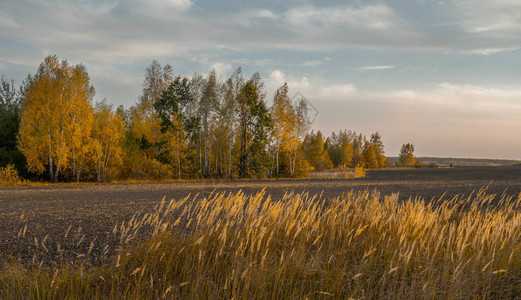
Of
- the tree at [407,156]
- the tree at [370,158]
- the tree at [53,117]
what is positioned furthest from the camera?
the tree at [407,156]

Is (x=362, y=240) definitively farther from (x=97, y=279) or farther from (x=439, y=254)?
(x=97, y=279)

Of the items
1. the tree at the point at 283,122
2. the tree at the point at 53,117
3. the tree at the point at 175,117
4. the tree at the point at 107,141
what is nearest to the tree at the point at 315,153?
the tree at the point at 283,122

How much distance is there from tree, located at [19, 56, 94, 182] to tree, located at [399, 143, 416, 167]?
320ft

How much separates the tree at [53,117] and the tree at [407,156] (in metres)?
97.4

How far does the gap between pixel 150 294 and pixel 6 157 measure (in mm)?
30498

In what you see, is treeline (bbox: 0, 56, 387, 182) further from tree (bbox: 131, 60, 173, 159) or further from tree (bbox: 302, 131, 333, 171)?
tree (bbox: 302, 131, 333, 171)

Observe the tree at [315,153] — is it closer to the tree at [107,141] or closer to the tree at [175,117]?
the tree at [175,117]

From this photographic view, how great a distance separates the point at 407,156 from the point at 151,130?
91415 mm

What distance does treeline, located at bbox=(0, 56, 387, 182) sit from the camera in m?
26.0

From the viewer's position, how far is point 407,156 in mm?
106125

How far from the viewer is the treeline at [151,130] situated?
26.0 meters

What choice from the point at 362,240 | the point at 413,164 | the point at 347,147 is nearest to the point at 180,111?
the point at 362,240

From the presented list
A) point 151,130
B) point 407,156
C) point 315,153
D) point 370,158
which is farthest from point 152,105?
point 407,156

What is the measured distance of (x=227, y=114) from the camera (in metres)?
34.7
